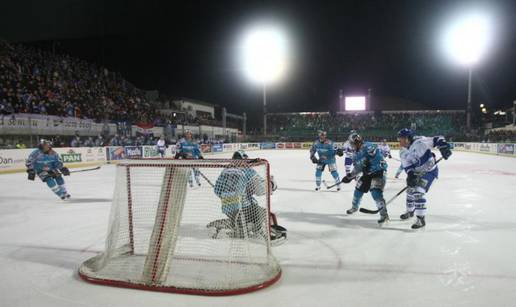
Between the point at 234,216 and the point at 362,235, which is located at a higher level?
the point at 234,216

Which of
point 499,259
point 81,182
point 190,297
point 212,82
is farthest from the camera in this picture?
point 212,82

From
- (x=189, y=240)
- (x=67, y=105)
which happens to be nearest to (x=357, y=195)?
(x=189, y=240)

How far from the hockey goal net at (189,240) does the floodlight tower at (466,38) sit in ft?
74.6

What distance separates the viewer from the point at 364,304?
2.71m

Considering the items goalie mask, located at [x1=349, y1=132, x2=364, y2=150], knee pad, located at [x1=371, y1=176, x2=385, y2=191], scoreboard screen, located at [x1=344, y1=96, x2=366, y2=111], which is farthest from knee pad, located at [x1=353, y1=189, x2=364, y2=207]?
scoreboard screen, located at [x1=344, y1=96, x2=366, y2=111]

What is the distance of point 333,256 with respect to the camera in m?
3.83

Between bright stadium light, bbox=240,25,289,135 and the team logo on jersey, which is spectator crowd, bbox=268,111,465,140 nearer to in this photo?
bright stadium light, bbox=240,25,289,135

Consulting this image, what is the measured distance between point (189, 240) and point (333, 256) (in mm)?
1696

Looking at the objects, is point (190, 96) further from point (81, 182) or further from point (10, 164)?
point (81, 182)

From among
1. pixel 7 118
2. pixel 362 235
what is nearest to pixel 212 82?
pixel 7 118

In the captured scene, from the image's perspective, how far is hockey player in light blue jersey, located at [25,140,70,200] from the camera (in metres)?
7.28

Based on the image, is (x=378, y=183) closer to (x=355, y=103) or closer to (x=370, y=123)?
(x=370, y=123)

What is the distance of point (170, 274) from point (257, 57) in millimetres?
23809

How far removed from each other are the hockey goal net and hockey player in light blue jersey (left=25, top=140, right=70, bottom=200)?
3596mm
